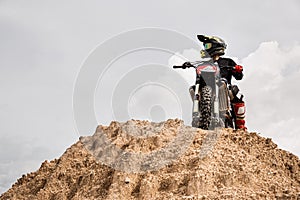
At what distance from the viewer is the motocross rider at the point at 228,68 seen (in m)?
12.7

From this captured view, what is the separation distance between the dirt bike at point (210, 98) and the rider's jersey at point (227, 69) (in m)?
0.40

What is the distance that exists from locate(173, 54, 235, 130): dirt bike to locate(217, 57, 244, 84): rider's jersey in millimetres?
398

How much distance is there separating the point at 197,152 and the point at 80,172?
275 centimetres

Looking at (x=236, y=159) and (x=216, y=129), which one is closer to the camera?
(x=236, y=159)

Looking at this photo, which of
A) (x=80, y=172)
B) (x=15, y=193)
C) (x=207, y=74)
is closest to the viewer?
(x=80, y=172)

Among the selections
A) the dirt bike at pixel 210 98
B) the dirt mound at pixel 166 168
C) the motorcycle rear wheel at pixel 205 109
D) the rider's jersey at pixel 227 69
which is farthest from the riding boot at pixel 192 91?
the dirt mound at pixel 166 168

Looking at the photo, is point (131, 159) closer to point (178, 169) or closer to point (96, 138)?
point (178, 169)

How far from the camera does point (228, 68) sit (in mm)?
12875

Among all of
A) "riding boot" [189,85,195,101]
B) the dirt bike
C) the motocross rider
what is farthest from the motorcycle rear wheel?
the motocross rider

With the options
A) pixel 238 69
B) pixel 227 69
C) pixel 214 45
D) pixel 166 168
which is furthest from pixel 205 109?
pixel 166 168

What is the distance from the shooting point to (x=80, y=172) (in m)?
10.2

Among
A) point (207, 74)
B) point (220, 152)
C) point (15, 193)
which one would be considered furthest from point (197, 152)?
point (15, 193)

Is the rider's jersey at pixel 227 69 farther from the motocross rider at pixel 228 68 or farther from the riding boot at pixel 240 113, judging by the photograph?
the riding boot at pixel 240 113

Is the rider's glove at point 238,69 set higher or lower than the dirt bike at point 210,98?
higher
